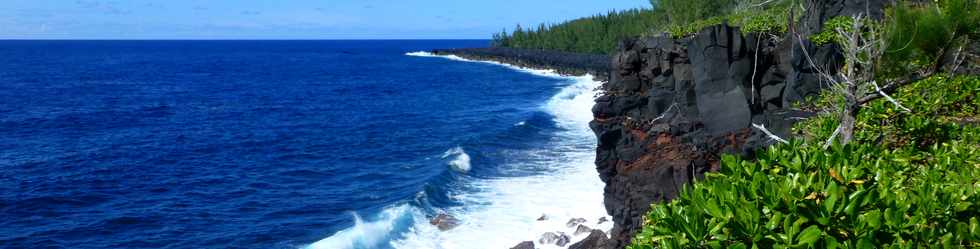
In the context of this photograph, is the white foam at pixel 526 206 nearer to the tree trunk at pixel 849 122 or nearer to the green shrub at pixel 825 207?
the tree trunk at pixel 849 122

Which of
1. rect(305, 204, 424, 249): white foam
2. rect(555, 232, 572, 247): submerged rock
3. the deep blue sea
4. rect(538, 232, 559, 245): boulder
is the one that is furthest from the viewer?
the deep blue sea

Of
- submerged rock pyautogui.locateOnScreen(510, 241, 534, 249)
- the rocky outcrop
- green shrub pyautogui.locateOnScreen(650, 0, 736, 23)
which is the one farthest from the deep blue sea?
the rocky outcrop

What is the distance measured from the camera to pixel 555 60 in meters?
121

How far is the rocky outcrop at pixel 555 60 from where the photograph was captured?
98531mm

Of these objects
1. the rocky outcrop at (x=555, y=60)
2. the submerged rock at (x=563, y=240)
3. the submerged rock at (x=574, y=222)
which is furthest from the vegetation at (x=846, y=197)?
the rocky outcrop at (x=555, y=60)

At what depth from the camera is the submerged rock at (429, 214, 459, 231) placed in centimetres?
2588

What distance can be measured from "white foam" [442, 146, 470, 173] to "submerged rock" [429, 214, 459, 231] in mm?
8249

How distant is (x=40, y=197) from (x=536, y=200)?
20.0 metres

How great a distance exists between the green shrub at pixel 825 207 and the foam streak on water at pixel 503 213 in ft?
49.3

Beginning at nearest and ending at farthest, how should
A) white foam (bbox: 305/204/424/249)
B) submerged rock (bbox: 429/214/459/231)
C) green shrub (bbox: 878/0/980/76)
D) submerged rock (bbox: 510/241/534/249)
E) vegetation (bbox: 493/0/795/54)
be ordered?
green shrub (bbox: 878/0/980/76) < submerged rock (bbox: 510/241/534/249) < white foam (bbox: 305/204/424/249) < submerged rock (bbox: 429/214/459/231) < vegetation (bbox: 493/0/795/54)

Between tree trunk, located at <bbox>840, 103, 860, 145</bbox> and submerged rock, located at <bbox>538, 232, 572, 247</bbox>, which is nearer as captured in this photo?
tree trunk, located at <bbox>840, 103, 860, 145</bbox>

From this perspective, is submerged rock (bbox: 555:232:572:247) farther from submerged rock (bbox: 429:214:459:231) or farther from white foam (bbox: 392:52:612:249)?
submerged rock (bbox: 429:214:459:231)

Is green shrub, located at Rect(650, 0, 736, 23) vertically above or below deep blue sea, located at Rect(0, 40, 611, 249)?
above

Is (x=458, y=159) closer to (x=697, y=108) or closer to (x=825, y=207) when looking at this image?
(x=697, y=108)
